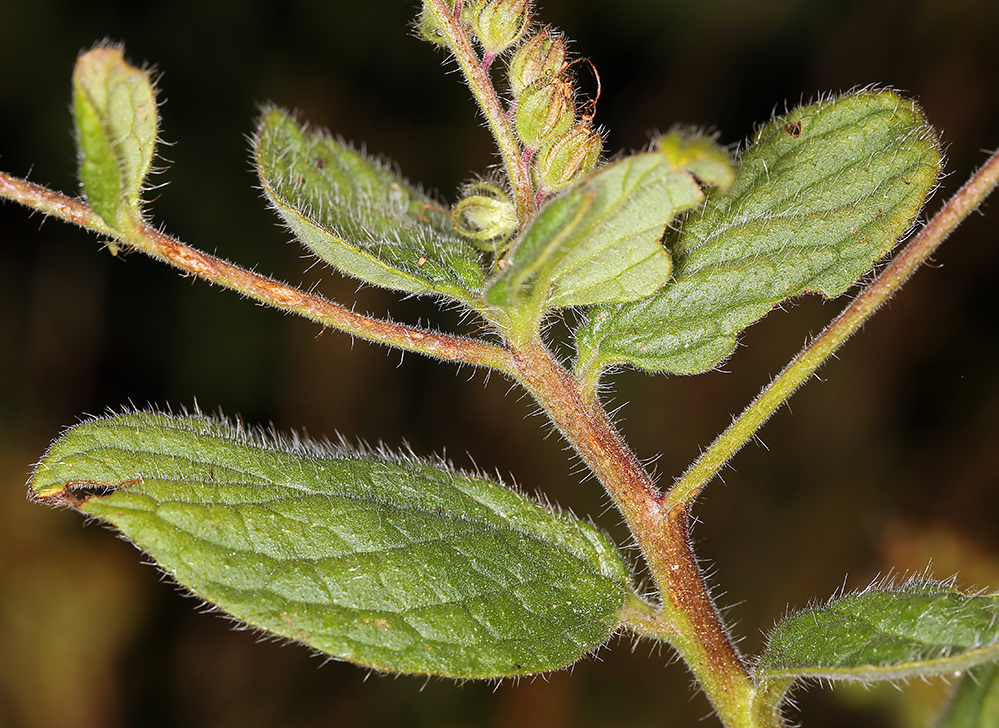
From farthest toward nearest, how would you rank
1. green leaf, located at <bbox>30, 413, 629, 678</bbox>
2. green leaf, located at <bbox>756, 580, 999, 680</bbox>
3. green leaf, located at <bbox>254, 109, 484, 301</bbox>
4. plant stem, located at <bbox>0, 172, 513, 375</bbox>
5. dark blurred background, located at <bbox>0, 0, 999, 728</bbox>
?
1. dark blurred background, located at <bbox>0, 0, 999, 728</bbox>
2. green leaf, located at <bbox>254, 109, 484, 301</bbox>
3. plant stem, located at <bbox>0, 172, 513, 375</bbox>
4. green leaf, located at <bbox>30, 413, 629, 678</bbox>
5. green leaf, located at <bbox>756, 580, 999, 680</bbox>

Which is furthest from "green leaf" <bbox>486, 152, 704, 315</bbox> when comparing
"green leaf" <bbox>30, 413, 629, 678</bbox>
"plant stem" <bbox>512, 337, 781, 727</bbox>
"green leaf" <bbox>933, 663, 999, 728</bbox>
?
"green leaf" <bbox>933, 663, 999, 728</bbox>

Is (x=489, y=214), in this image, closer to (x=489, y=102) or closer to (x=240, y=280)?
(x=489, y=102)

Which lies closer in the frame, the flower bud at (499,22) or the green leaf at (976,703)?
the green leaf at (976,703)

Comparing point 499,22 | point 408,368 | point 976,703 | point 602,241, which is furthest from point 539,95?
point 408,368

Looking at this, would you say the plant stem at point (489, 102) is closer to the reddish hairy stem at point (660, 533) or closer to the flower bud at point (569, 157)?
the flower bud at point (569, 157)

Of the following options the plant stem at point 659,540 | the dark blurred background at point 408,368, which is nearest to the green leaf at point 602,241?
the plant stem at point 659,540

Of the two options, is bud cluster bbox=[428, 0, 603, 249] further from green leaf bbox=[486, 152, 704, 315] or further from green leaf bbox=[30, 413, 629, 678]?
green leaf bbox=[30, 413, 629, 678]
